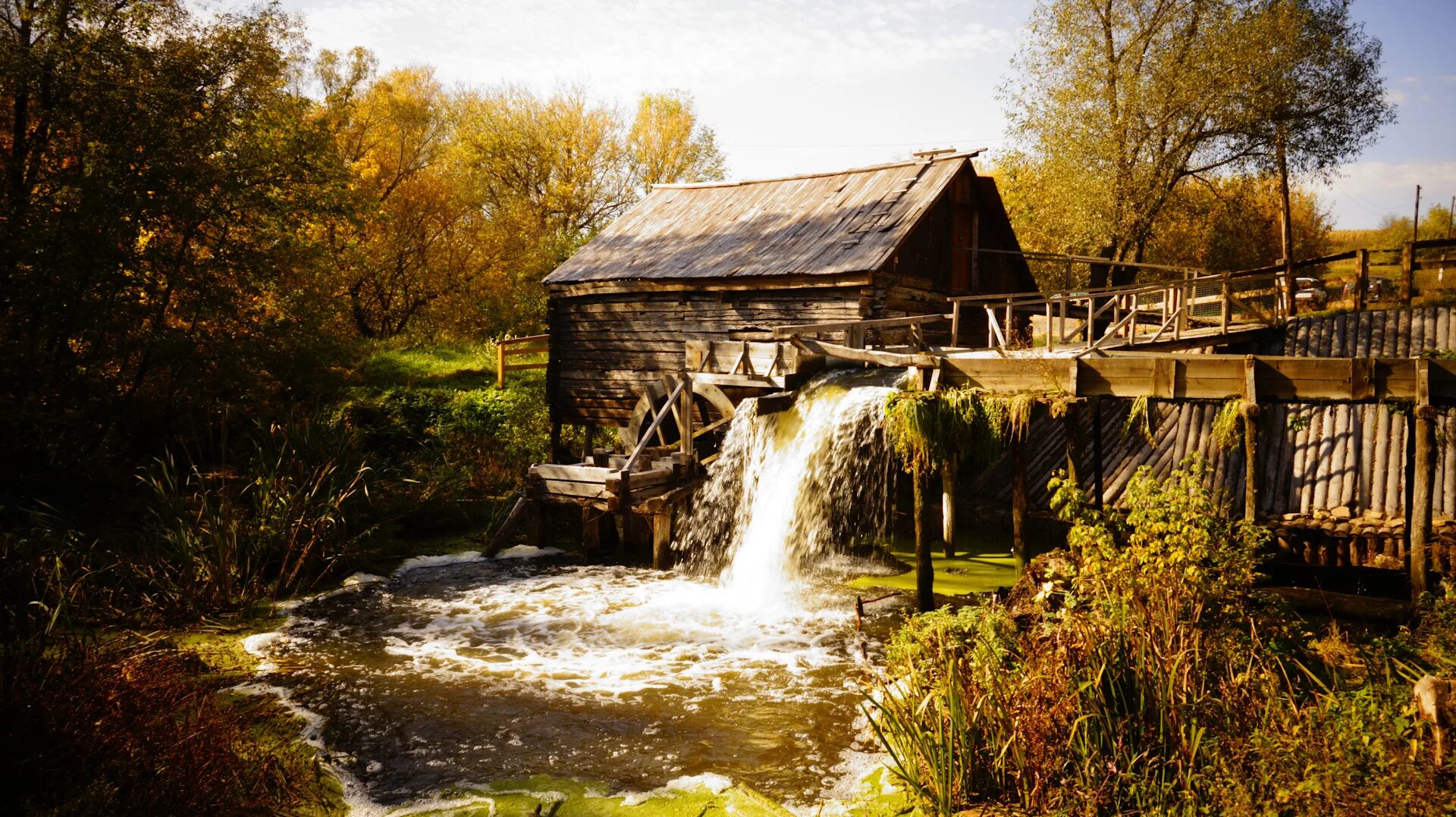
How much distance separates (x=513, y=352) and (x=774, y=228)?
10.3m

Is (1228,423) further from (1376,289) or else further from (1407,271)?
(1376,289)

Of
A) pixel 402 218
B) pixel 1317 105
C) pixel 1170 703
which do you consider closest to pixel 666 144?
pixel 402 218

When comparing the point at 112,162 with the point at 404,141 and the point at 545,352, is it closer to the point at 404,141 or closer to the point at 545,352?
the point at 545,352

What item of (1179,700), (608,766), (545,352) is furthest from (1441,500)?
(545,352)

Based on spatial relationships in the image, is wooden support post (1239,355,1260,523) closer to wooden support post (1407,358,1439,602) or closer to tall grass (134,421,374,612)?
wooden support post (1407,358,1439,602)

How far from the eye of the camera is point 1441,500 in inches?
383

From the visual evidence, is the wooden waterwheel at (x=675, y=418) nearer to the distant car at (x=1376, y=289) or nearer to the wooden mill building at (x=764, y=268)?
the wooden mill building at (x=764, y=268)

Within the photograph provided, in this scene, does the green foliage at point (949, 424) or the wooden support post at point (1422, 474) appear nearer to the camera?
the wooden support post at point (1422, 474)

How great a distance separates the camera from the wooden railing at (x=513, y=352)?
21531 mm

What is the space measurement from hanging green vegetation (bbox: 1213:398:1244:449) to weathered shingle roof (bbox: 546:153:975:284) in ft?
22.0

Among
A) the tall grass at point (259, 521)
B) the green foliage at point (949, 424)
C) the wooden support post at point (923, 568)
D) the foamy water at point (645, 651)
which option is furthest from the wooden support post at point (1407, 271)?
the tall grass at point (259, 521)

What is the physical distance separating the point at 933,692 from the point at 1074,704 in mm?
825

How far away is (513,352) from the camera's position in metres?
23.9

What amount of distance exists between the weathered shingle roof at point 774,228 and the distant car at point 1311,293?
11.7 metres
